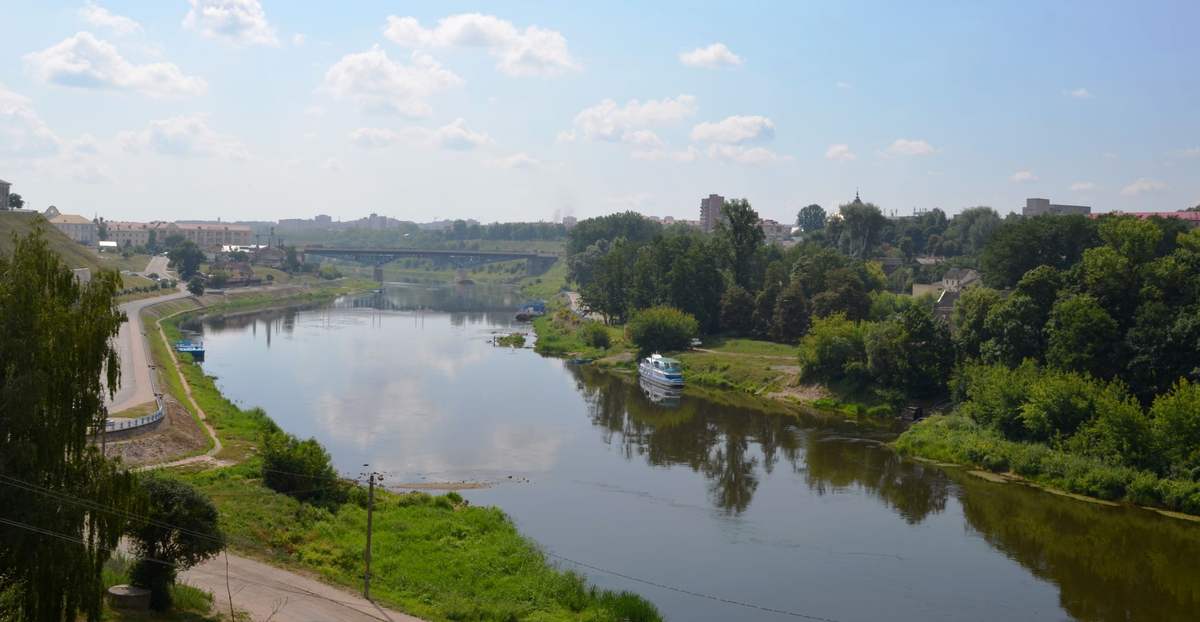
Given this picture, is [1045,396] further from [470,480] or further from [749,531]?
[470,480]

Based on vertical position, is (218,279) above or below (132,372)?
above

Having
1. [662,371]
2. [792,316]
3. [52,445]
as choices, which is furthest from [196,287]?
[52,445]

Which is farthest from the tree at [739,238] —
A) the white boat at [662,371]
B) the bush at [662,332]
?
the white boat at [662,371]

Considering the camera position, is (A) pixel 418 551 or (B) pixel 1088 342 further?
(B) pixel 1088 342

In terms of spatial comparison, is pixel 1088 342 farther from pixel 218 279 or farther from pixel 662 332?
pixel 218 279

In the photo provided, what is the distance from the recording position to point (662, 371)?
185ft

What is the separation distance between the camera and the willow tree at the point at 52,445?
14312 mm

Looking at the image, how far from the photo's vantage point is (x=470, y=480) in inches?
1316

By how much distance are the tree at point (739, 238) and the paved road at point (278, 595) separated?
54.6 metres

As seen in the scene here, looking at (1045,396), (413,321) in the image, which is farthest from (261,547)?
(413,321)

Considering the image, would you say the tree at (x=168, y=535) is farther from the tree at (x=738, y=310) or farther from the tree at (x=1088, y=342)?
the tree at (x=738, y=310)

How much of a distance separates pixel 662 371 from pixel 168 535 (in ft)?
131

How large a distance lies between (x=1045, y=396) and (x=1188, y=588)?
1265 cm

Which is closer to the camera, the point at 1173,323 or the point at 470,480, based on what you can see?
the point at 470,480
